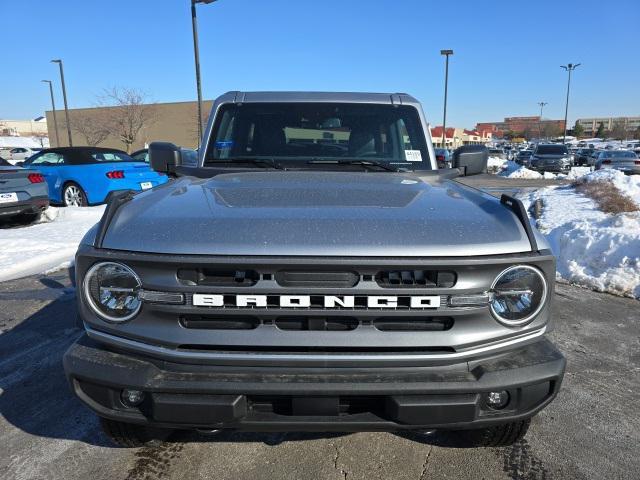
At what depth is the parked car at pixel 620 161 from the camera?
24.1m

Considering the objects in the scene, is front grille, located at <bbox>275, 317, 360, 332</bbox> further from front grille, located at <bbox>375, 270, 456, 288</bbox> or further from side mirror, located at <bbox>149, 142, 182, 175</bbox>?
side mirror, located at <bbox>149, 142, 182, 175</bbox>

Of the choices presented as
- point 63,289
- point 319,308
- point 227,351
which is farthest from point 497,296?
point 63,289

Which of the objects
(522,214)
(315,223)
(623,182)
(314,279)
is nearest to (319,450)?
(314,279)

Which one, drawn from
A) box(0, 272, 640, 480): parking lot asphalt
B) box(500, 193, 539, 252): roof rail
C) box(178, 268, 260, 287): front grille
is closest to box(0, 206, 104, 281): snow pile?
box(0, 272, 640, 480): parking lot asphalt

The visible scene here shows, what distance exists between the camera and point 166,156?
3.53m

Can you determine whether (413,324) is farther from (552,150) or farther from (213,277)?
(552,150)

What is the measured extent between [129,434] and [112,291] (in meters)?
0.85

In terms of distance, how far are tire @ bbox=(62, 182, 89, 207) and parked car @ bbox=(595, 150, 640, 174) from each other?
23.9 m

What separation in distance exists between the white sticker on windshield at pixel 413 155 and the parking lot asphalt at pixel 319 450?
1848 mm

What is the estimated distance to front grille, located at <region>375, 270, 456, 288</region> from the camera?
189 centimetres

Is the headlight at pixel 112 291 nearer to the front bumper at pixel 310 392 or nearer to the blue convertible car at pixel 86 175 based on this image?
the front bumper at pixel 310 392

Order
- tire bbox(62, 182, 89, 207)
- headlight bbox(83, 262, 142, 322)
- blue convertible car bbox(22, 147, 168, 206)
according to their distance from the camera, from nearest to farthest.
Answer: headlight bbox(83, 262, 142, 322) < blue convertible car bbox(22, 147, 168, 206) < tire bbox(62, 182, 89, 207)

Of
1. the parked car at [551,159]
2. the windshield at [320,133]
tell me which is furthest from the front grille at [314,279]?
the parked car at [551,159]

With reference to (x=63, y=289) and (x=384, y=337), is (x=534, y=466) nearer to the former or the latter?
(x=384, y=337)
